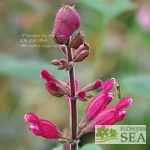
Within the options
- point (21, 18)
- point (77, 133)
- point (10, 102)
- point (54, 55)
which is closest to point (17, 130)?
point (10, 102)

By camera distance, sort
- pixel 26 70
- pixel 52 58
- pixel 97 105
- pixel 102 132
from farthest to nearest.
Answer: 1. pixel 52 58
2. pixel 26 70
3. pixel 102 132
4. pixel 97 105

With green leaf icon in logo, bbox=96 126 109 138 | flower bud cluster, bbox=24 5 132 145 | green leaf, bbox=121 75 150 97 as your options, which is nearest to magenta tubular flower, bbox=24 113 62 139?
flower bud cluster, bbox=24 5 132 145

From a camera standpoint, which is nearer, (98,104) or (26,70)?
(98,104)

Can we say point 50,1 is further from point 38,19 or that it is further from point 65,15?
point 65,15

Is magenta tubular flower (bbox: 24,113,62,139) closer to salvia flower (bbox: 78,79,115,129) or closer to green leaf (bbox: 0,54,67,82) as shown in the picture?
salvia flower (bbox: 78,79,115,129)

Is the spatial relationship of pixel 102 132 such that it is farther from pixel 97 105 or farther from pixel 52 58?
pixel 52 58

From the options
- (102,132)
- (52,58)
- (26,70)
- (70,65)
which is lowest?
(102,132)

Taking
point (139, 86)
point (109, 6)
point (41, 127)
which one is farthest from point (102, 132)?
point (109, 6)
